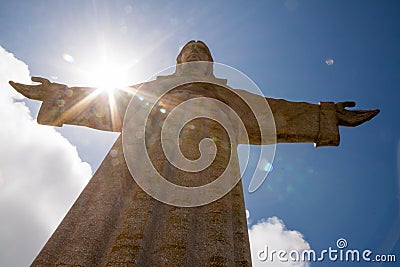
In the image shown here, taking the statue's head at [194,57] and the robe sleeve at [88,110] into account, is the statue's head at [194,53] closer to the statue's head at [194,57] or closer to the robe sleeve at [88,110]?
the statue's head at [194,57]

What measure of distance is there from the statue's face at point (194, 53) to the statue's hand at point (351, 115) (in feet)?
10.4

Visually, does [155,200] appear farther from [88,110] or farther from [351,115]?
[351,115]

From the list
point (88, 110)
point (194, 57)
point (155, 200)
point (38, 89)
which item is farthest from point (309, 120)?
point (38, 89)

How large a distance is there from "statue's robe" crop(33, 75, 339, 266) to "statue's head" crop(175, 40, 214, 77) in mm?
1188

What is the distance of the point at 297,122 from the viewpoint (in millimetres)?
6934

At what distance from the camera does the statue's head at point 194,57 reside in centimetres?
795

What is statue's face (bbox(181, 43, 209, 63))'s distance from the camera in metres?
8.37

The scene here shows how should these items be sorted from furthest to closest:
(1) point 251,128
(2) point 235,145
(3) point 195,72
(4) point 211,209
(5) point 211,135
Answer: (3) point 195,72 < (1) point 251,128 < (2) point 235,145 < (5) point 211,135 < (4) point 211,209

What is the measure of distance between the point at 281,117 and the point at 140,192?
3.63 meters

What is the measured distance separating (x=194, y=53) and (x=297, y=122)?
9.89 ft

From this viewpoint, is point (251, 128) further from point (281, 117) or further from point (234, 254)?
point (234, 254)

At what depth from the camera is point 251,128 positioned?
676cm

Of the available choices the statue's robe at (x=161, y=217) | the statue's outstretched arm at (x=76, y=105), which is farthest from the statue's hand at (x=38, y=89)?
the statue's robe at (x=161, y=217)

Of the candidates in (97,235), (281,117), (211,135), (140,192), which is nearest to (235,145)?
(211,135)
